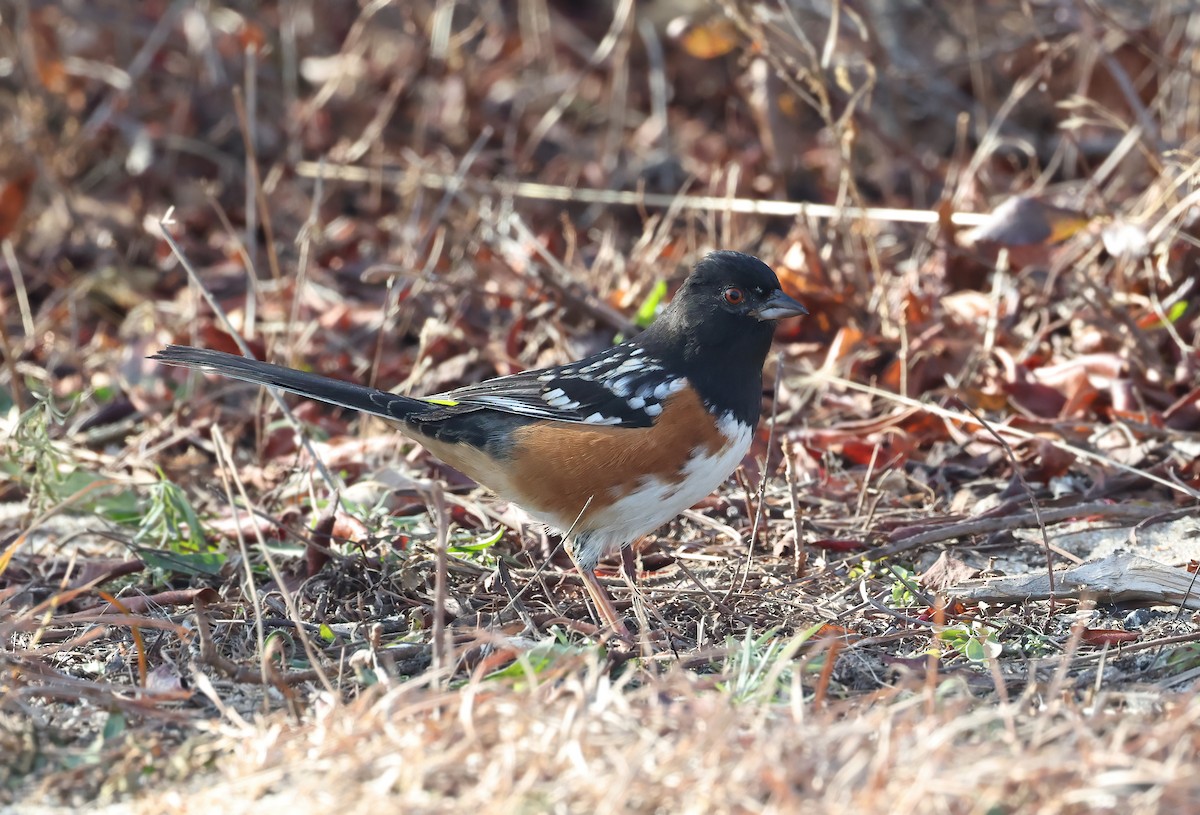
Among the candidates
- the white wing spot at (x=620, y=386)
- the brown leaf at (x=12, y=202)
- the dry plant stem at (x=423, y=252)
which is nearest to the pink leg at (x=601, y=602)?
the white wing spot at (x=620, y=386)

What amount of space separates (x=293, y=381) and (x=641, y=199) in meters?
1.88

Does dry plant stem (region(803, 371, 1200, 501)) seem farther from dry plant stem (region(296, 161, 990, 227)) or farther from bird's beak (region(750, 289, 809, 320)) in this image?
dry plant stem (region(296, 161, 990, 227))

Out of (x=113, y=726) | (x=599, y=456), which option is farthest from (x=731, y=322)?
(x=113, y=726)

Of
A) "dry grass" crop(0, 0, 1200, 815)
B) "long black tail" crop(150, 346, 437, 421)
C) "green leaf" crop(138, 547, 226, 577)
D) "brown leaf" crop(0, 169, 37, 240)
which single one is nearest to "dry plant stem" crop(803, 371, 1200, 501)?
"dry grass" crop(0, 0, 1200, 815)

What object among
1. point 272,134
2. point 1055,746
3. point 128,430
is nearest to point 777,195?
point 272,134

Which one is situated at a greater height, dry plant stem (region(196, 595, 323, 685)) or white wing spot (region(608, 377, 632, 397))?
white wing spot (region(608, 377, 632, 397))

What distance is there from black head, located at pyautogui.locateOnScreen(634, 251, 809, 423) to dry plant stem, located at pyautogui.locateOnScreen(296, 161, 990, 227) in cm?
105

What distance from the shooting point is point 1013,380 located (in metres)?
3.82

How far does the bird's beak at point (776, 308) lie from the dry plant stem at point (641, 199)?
1.05 meters

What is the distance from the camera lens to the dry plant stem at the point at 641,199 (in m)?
4.24

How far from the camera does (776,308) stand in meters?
3.14

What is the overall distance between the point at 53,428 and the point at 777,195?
2.93 meters

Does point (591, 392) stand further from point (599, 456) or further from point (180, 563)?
point (180, 563)

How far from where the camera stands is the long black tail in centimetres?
304
